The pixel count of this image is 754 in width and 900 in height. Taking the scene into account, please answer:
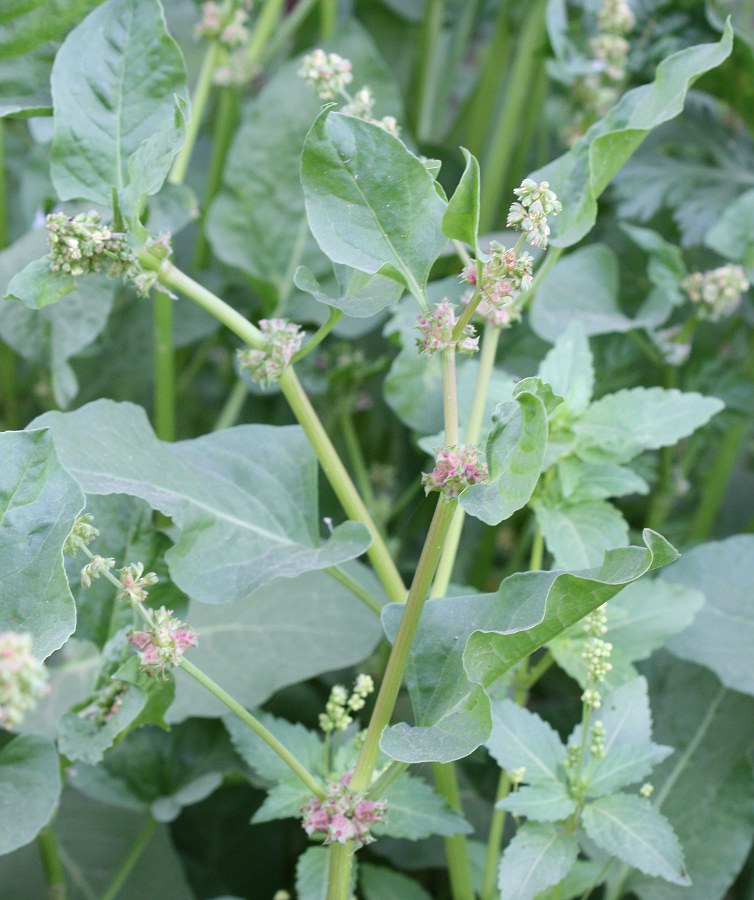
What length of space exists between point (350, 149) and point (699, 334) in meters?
0.50

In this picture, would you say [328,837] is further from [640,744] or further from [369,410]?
[369,410]

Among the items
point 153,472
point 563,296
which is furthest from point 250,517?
point 563,296

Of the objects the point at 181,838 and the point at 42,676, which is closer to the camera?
the point at 42,676

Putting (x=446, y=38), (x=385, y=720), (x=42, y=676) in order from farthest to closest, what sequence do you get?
(x=446, y=38), (x=385, y=720), (x=42, y=676)

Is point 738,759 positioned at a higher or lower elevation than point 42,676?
lower

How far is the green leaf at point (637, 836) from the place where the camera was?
40 centimetres

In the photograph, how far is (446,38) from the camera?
3.51 ft

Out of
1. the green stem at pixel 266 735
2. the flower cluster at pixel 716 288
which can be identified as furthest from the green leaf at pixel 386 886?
the flower cluster at pixel 716 288

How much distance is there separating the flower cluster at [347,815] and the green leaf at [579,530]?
5.4 inches

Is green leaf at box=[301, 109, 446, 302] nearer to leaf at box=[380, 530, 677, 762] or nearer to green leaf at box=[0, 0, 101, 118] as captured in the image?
leaf at box=[380, 530, 677, 762]

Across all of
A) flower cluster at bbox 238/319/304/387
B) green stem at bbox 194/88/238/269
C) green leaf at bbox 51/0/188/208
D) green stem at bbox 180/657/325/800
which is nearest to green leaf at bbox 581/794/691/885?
green stem at bbox 180/657/325/800

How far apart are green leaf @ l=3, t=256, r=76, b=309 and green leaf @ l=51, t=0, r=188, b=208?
0.07 metres

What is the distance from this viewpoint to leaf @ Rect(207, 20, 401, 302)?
71 centimetres

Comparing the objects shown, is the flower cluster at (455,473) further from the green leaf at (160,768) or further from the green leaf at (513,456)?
the green leaf at (160,768)
